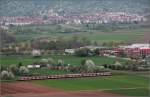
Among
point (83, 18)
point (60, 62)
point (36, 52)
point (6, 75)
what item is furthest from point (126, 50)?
point (6, 75)

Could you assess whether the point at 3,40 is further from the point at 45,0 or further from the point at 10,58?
the point at 45,0

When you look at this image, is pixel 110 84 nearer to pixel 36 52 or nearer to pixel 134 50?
pixel 134 50

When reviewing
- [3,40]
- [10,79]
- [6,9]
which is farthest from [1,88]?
[6,9]

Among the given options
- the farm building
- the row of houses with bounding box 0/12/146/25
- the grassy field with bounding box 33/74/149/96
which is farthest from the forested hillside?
the grassy field with bounding box 33/74/149/96

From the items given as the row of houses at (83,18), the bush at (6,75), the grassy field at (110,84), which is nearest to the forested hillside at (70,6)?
the row of houses at (83,18)

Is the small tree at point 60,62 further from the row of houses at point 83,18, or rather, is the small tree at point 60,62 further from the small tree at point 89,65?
the row of houses at point 83,18

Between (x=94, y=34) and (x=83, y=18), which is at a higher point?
(x=83, y=18)

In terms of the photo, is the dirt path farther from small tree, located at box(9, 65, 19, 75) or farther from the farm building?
the farm building
